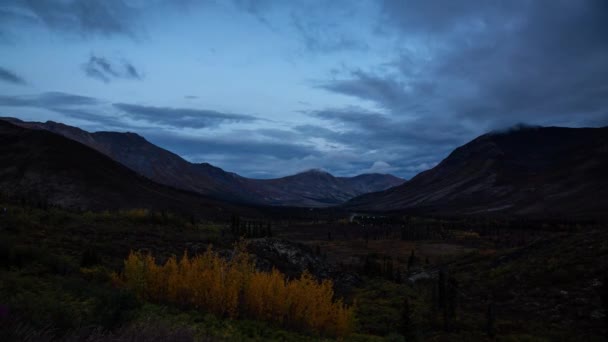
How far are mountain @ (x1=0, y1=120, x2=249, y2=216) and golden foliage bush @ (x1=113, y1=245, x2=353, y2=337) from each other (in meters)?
104

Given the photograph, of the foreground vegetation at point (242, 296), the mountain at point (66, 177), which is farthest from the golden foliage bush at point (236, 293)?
the mountain at point (66, 177)

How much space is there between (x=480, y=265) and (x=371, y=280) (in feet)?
46.6

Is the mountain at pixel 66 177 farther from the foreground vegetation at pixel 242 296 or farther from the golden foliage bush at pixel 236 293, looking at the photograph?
the golden foliage bush at pixel 236 293

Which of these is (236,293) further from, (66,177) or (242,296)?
(66,177)

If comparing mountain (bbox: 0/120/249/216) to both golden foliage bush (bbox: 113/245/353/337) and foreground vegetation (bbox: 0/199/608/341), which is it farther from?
golden foliage bush (bbox: 113/245/353/337)

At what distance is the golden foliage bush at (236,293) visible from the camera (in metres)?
17.1

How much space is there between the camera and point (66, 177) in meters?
126

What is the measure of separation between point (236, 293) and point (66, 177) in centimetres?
12969

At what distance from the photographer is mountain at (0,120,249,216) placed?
115625mm

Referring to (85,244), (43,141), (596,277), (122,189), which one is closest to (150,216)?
(85,244)

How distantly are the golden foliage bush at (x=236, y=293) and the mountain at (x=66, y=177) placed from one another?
10399cm

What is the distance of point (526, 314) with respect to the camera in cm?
2942

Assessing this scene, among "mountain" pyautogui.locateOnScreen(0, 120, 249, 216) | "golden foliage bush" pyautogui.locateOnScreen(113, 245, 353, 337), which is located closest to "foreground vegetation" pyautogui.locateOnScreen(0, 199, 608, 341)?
"golden foliage bush" pyautogui.locateOnScreen(113, 245, 353, 337)

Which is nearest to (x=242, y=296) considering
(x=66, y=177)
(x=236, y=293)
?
(x=236, y=293)
